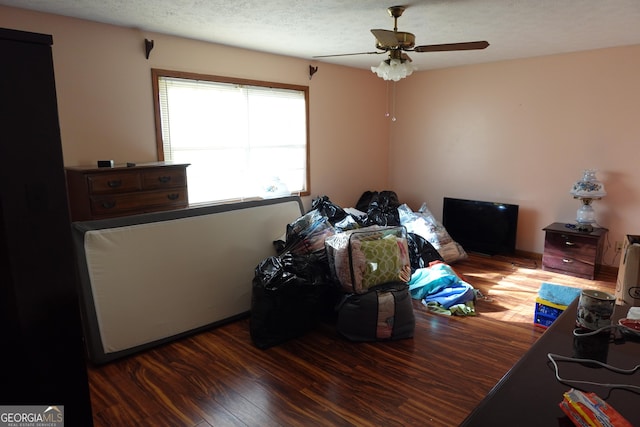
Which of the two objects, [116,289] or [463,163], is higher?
[463,163]

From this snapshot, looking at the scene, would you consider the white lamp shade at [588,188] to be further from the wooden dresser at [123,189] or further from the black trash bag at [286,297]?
the wooden dresser at [123,189]

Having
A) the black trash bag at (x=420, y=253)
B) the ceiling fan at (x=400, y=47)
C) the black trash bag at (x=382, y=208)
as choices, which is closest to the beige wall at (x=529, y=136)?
the black trash bag at (x=382, y=208)

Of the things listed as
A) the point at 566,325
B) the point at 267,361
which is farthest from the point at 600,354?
the point at 267,361

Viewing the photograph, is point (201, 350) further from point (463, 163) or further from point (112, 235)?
point (463, 163)

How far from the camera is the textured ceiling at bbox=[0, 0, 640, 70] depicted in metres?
2.66

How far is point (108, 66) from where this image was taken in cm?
320

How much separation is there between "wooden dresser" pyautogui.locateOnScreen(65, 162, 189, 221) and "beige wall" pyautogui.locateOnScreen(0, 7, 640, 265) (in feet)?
1.42

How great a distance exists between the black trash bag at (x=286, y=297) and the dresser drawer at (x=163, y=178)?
Result: 3.26ft

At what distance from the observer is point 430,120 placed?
546 centimetres

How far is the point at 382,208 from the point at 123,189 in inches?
123

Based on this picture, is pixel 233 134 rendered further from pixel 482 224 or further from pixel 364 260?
pixel 482 224

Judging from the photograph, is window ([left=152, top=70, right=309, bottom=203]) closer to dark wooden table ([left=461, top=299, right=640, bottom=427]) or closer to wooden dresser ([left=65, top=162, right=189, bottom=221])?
wooden dresser ([left=65, top=162, right=189, bottom=221])

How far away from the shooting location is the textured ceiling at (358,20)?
2.66 metres

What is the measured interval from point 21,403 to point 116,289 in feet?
5.71
